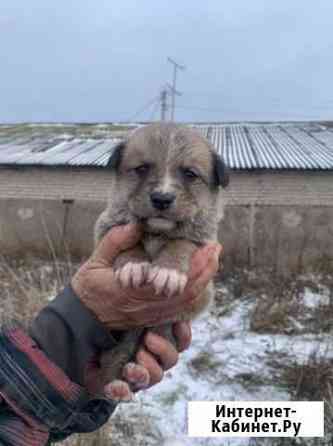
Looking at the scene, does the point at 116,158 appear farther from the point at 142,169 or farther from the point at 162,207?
the point at 162,207

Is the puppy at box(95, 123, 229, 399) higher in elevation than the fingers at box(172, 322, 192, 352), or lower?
higher

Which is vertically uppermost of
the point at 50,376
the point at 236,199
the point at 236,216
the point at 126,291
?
the point at 126,291

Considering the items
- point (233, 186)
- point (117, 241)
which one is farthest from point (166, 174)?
Answer: point (233, 186)

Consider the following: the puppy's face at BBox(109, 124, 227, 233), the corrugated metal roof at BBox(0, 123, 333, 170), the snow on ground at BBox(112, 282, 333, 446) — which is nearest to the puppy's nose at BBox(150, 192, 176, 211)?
the puppy's face at BBox(109, 124, 227, 233)

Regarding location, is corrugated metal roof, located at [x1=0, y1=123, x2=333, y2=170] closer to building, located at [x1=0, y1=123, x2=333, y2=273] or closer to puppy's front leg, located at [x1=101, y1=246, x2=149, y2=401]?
building, located at [x1=0, y1=123, x2=333, y2=273]

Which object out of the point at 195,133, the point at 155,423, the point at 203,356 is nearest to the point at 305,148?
the point at 203,356

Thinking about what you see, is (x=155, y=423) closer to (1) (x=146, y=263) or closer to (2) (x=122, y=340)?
(2) (x=122, y=340)
